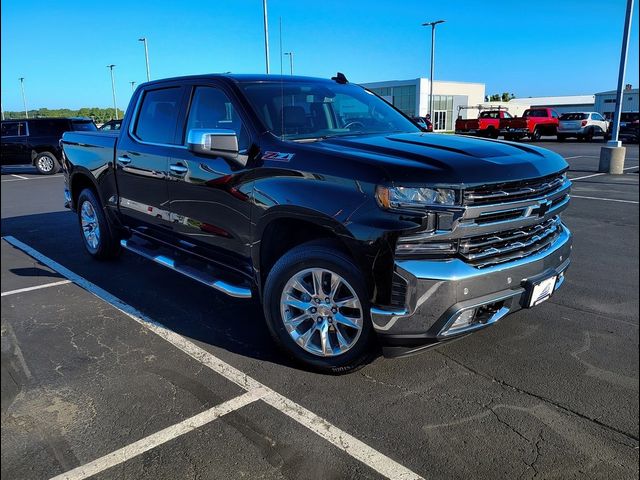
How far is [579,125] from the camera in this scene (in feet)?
98.5

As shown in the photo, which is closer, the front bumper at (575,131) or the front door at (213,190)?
the front door at (213,190)

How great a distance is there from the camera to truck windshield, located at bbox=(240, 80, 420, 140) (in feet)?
12.6

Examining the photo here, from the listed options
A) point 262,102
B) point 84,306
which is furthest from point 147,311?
point 262,102

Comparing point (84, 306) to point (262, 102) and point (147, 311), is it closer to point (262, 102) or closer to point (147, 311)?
point (147, 311)

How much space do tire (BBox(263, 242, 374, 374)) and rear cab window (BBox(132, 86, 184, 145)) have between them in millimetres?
1813

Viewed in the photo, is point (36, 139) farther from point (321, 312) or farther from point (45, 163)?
point (321, 312)

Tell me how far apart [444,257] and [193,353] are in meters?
2.01

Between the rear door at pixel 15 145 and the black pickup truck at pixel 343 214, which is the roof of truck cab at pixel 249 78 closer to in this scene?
the black pickup truck at pixel 343 214

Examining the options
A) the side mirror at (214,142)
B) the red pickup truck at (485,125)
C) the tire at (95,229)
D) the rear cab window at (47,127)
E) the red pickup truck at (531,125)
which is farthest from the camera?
the red pickup truck at (485,125)

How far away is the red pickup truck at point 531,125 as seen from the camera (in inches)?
1176

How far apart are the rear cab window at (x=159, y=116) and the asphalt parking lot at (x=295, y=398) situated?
1.53 metres

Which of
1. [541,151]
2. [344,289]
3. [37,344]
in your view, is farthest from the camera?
[37,344]

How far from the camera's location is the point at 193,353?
3740mm

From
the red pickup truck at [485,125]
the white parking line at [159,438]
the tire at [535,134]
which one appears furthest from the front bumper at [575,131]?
the white parking line at [159,438]
